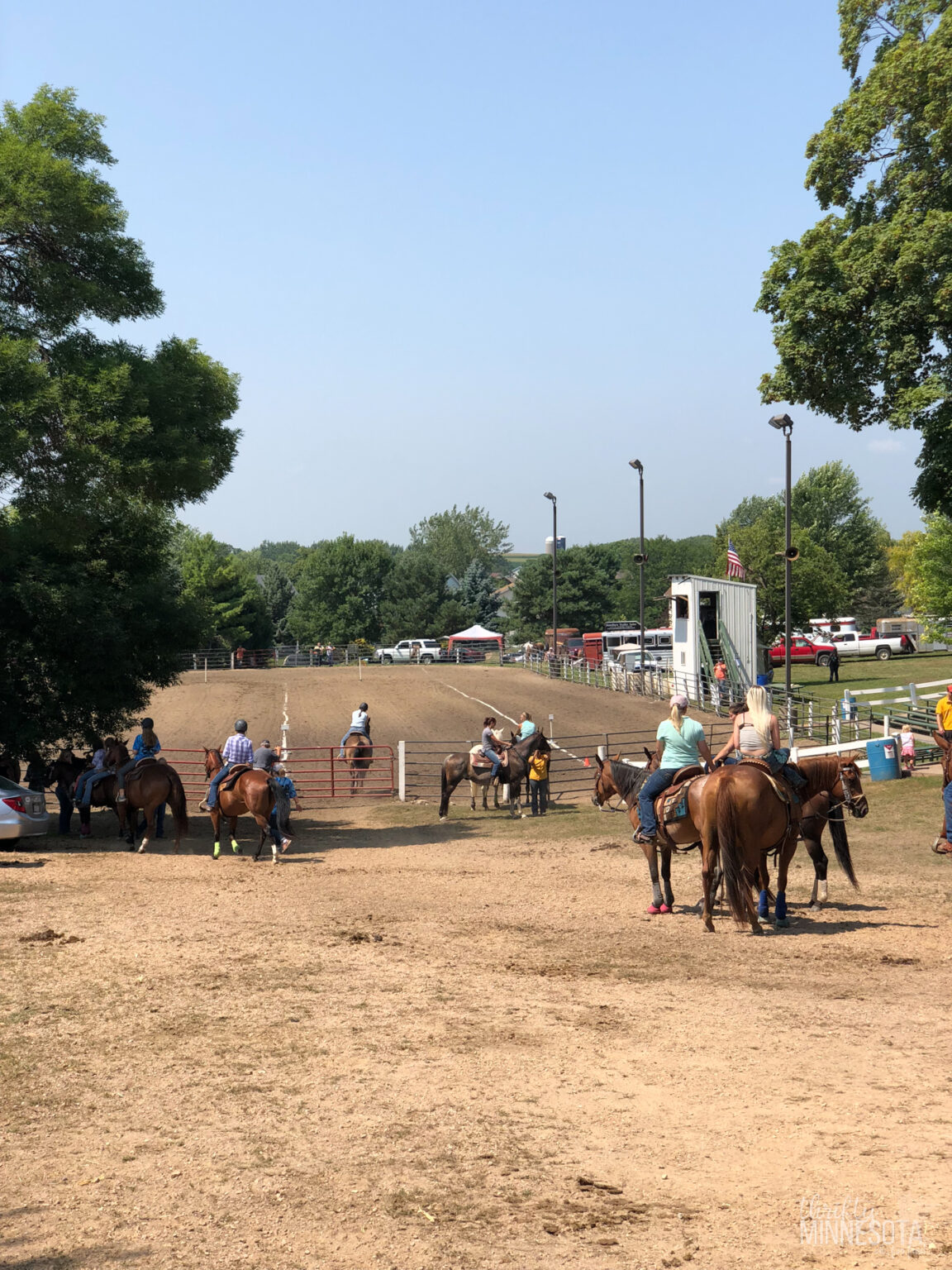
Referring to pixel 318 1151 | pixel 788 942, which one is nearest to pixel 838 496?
pixel 788 942

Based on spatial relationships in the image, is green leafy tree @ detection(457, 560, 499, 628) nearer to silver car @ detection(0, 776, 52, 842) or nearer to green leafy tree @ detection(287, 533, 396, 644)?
green leafy tree @ detection(287, 533, 396, 644)

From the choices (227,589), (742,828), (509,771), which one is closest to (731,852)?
(742,828)

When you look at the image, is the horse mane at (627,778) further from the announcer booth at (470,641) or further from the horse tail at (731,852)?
the announcer booth at (470,641)

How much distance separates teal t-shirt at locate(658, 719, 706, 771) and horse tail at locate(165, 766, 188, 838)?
29.1ft

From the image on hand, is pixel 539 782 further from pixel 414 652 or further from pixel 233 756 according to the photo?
pixel 414 652

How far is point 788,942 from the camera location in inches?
413

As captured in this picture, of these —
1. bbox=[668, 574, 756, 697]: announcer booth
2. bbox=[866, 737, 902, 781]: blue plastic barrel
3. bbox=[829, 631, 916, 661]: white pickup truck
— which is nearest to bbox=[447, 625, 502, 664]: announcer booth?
bbox=[829, 631, 916, 661]: white pickup truck

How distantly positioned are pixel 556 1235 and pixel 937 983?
5.29 meters

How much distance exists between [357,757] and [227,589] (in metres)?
66.1

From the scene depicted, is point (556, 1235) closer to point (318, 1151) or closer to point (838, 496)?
point (318, 1151)

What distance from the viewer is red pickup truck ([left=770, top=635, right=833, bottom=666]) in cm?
6291

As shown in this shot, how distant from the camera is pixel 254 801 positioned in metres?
16.3

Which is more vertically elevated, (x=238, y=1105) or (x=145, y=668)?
(x=145, y=668)

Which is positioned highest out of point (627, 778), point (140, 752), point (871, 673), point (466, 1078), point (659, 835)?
point (871, 673)
